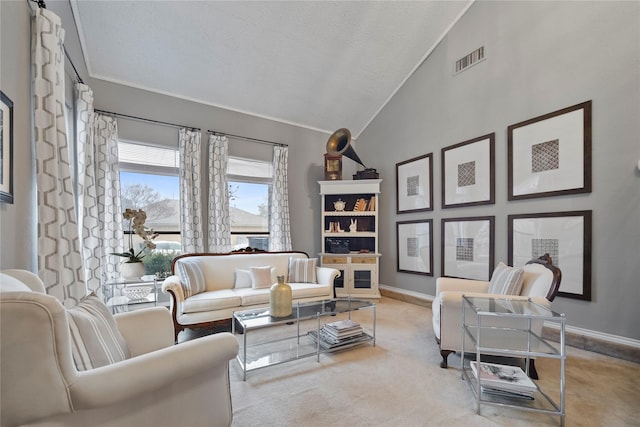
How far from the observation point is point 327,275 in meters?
3.74

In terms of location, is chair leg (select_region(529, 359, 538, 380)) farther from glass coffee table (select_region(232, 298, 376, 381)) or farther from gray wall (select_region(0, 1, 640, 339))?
glass coffee table (select_region(232, 298, 376, 381))

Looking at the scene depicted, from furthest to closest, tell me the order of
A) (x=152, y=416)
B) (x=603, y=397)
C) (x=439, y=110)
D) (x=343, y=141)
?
1. (x=343, y=141)
2. (x=439, y=110)
3. (x=603, y=397)
4. (x=152, y=416)

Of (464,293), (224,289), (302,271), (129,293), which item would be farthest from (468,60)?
(129,293)

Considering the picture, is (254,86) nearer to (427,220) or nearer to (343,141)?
(343,141)

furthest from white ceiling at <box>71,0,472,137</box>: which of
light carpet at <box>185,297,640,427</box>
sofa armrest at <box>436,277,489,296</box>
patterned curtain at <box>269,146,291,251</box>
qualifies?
→ light carpet at <box>185,297,640,427</box>

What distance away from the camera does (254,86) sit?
4.03m

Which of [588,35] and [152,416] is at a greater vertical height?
[588,35]

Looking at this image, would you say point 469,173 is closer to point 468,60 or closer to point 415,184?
point 415,184

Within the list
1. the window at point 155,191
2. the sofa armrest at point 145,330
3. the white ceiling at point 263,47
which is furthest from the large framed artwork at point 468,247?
the window at point 155,191

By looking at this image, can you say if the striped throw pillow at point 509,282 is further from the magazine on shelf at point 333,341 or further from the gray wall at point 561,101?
the magazine on shelf at point 333,341

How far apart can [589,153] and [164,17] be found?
4.53m

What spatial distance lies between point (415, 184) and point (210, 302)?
3.36 metres

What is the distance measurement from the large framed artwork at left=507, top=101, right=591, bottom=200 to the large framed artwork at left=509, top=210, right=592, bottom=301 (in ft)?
0.84

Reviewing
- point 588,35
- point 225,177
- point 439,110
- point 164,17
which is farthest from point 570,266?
point 164,17
